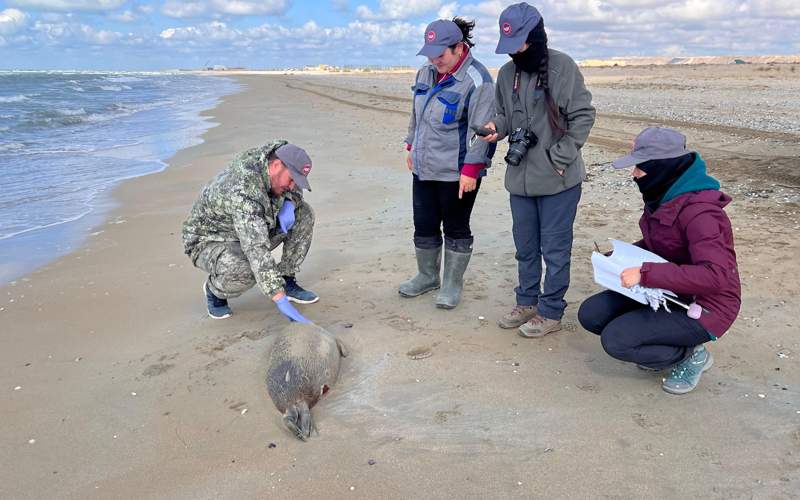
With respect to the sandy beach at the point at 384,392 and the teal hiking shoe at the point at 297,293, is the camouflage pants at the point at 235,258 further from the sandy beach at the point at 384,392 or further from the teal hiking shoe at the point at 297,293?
the sandy beach at the point at 384,392

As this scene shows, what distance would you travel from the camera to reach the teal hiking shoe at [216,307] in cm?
438

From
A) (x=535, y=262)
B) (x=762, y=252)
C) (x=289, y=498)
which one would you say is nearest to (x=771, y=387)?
(x=535, y=262)

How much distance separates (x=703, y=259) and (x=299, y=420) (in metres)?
2.13

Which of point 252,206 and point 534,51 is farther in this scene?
point 252,206

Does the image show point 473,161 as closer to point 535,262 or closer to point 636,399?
point 535,262

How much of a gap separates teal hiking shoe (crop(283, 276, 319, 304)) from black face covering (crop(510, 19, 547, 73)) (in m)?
2.35

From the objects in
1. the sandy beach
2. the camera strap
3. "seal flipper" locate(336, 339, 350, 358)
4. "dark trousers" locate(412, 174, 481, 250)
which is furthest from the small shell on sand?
the camera strap

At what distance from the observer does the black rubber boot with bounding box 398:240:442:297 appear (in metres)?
4.59

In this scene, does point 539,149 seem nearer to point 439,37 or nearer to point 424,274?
point 439,37

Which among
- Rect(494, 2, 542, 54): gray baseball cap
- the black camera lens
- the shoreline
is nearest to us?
Rect(494, 2, 542, 54): gray baseball cap

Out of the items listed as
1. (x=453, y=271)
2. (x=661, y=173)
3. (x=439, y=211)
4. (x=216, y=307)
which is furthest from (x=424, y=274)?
(x=661, y=173)

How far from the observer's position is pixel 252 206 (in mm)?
3865

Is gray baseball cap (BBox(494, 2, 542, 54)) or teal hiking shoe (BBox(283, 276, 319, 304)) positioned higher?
gray baseball cap (BBox(494, 2, 542, 54))

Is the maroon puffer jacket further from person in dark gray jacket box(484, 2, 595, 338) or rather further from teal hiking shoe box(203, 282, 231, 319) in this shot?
teal hiking shoe box(203, 282, 231, 319)
